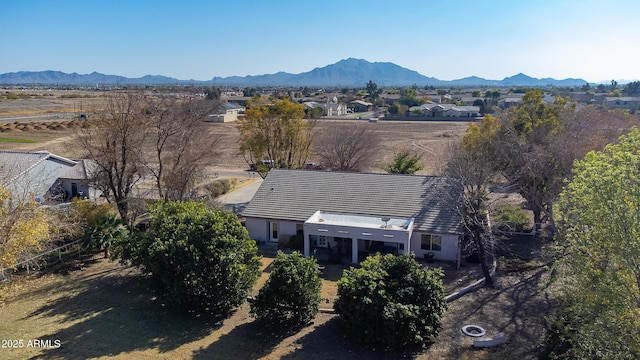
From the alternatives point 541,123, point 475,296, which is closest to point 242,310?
point 475,296

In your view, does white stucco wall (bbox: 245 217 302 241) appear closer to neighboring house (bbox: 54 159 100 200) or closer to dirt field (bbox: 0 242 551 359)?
dirt field (bbox: 0 242 551 359)

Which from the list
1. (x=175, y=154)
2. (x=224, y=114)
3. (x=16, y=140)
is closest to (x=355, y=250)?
(x=175, y=154)

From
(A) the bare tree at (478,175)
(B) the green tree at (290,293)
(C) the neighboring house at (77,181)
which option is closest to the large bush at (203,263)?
(B) the green tree at (290,293)

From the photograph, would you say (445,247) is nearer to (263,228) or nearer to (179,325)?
(263,228)

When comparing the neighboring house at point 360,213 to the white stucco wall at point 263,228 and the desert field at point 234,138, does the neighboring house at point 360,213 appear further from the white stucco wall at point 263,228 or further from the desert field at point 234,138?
the desert field at point 234,138

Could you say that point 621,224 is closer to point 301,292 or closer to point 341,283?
point 341,283

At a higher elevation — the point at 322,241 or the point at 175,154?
the point at 175,154
